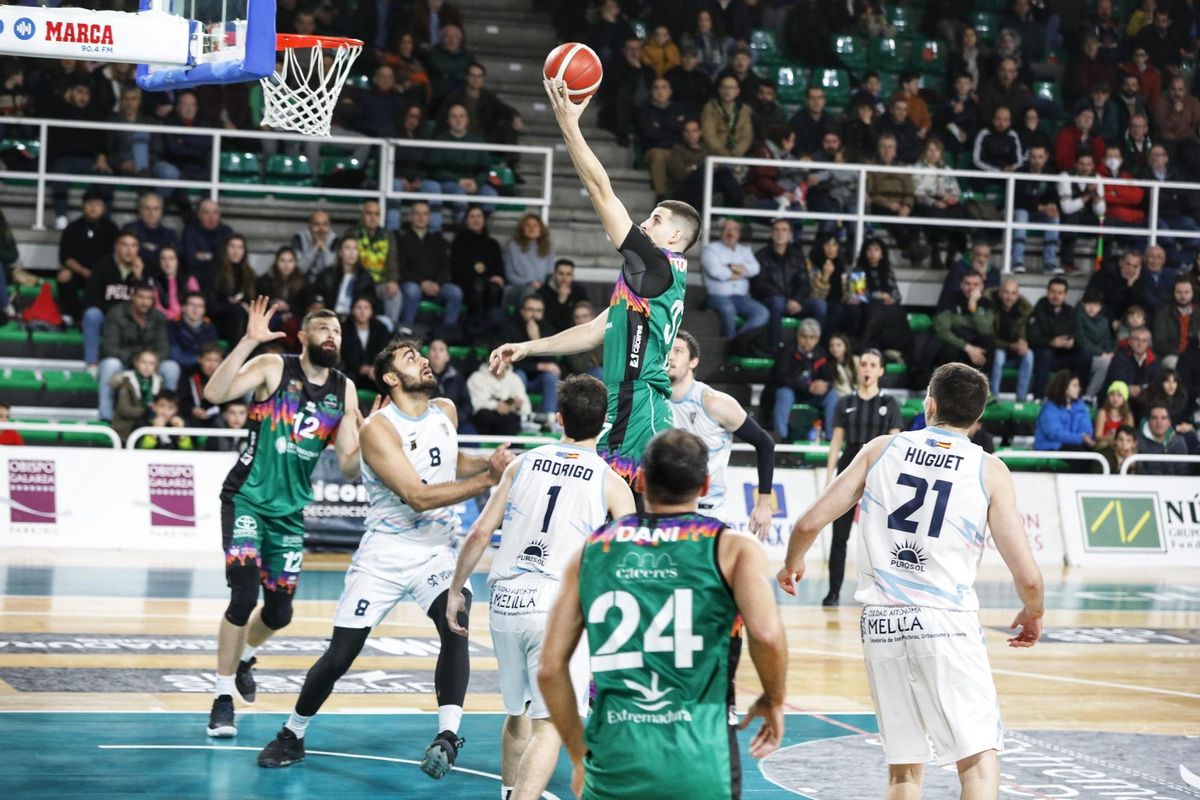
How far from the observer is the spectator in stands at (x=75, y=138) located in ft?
63.8

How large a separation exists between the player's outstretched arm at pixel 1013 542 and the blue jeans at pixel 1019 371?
14.1 m

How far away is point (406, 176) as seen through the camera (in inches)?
828

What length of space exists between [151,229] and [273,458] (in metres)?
10.1

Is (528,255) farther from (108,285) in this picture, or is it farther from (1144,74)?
(1144,74)

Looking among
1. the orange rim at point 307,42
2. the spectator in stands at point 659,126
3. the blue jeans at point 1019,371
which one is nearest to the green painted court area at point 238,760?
the orange rim at point 307,42

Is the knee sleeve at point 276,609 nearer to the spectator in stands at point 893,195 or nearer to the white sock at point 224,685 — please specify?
the white sock at point 224,685

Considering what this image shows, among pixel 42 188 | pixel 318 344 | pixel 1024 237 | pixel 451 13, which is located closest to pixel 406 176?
pixel 451 13

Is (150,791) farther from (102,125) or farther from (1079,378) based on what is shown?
(1079,378)

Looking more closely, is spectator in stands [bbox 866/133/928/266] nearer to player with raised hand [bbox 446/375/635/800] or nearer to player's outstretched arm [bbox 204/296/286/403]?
player's outstretched arm [bbox 204/296/286/403]

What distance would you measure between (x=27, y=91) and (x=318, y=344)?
1214cm

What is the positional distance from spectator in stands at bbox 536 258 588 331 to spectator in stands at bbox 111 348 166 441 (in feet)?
14.4

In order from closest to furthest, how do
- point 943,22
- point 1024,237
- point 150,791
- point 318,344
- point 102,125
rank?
point 150,791 < point 318,344 < point 102,125 < point 1024,237 < point 943,22

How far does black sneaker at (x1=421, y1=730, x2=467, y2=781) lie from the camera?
8.41m

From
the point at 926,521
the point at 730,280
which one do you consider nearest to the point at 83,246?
the point at 730,280
